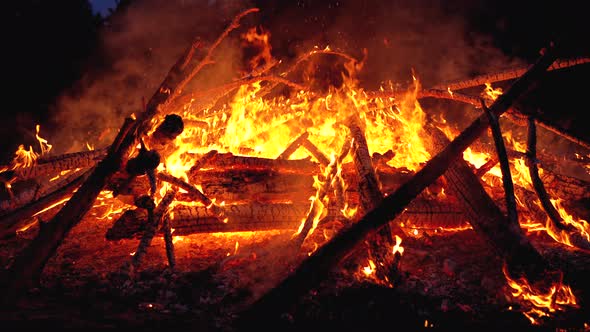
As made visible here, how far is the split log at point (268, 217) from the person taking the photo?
13.6 feet

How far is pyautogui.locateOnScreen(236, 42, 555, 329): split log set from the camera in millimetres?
2324

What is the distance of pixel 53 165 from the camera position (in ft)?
15.0

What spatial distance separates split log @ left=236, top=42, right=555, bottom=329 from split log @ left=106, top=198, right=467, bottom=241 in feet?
4.48

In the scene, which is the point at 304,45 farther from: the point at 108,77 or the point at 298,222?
the point at 298,222

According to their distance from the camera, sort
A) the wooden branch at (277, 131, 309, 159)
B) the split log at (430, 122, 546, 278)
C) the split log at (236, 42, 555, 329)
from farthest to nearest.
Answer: the wooden branch at (277, 131, 309, 159), the split log at (430, 122, 546, 278), the split log at (236, 42, 555, 329)

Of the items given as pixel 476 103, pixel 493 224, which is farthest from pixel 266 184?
pixel 476 103

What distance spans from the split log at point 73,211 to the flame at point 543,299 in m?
3.75

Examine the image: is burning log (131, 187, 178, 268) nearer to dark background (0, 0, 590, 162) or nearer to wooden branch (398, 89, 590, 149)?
wooden branch (398, 89, 590, 149)

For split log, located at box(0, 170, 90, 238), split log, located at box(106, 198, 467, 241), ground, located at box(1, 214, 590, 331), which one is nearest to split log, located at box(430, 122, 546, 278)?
ground, located at box(1, 214, 590, 331)

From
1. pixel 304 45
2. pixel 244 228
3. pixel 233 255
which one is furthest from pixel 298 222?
pixel 304 45

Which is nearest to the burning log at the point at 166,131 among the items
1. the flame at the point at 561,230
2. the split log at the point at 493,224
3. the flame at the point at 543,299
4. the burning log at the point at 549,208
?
the split log at the point at 493,224

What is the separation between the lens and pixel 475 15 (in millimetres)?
9414

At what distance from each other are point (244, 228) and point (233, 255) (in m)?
0.66

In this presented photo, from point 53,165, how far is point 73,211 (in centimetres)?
182
